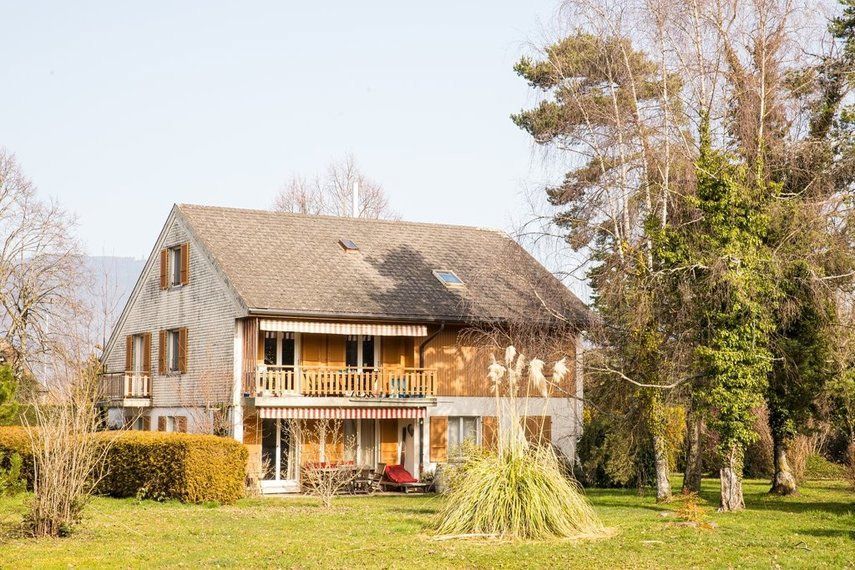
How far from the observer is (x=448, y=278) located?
34.9 meters

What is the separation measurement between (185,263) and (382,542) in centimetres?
1992

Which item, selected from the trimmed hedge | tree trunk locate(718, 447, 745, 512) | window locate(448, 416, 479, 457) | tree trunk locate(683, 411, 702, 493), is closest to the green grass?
tree trunk locate(718, 447, 745, 512)

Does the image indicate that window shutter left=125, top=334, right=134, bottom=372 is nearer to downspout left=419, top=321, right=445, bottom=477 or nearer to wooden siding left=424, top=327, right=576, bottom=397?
downspout left=419, top=321, right=445, bottom=477

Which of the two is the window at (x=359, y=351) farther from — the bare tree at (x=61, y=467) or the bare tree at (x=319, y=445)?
the bare tree at (x=61, y=467)

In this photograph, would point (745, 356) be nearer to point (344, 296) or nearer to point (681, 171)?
point (681, 171)

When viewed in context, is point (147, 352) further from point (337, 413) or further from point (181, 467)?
point (181, 467)

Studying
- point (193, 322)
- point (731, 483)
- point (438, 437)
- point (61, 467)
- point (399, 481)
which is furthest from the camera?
point (193, 322)

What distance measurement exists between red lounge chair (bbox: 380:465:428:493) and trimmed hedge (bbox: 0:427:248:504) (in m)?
6.73

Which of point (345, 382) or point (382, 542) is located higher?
point (345, 382)

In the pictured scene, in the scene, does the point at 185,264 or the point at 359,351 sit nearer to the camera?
the point at 359,351

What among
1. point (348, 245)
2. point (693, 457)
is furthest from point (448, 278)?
point (693, 457)

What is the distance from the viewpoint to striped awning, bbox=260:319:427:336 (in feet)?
99.7

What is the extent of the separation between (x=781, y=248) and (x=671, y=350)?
336 cm

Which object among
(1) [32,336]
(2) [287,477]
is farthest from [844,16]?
(1) [32,336]
